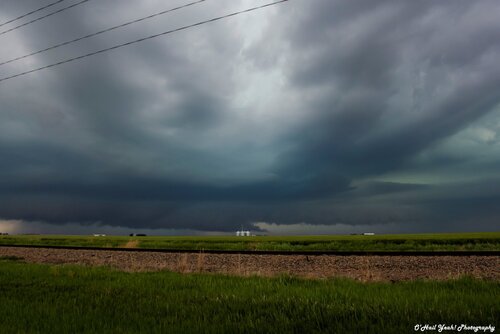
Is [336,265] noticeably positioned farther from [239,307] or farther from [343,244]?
[343,244]

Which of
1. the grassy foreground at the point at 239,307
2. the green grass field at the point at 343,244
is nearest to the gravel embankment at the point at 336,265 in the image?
the grassy foreground at the point at 239,307

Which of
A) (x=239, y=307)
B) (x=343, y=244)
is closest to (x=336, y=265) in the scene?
(x=239, y=307)

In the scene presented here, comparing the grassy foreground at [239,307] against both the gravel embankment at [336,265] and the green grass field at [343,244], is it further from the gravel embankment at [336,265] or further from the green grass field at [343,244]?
the green grass field at [343,244]

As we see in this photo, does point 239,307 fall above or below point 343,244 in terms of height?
below

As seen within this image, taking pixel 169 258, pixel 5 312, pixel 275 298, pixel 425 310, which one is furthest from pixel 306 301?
pixel 169 258

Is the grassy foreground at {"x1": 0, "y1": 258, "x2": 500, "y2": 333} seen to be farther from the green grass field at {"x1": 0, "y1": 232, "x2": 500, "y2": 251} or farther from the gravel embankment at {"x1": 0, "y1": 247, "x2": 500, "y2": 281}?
the green grass field at {"x1": 0, "y1": 232, "x2": 500, "y2": 251}

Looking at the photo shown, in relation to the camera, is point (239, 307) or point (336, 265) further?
point (336, 265)

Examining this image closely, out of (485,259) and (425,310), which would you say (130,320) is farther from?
(485,259)

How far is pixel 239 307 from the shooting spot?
7566 mm

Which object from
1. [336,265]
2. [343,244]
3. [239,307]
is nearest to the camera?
[239,307]

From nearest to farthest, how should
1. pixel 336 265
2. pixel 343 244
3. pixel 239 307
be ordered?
pixel 239 307 → pixel 336 265 → pixel 343 244

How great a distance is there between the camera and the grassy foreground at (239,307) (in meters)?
6.01

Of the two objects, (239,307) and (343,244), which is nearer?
(239,307)

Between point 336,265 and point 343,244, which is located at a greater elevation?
point 343,244
